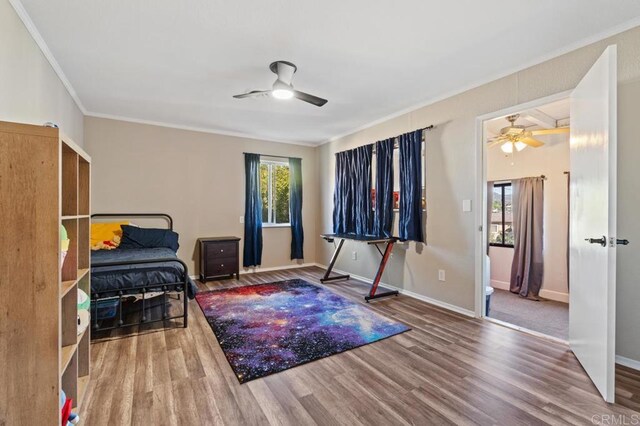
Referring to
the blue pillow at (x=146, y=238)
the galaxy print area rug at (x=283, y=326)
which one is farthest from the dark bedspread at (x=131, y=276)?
the blue pillow at (x=146, y=238)

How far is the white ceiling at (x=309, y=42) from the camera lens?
1981 mm

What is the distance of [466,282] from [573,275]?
3.26 ft

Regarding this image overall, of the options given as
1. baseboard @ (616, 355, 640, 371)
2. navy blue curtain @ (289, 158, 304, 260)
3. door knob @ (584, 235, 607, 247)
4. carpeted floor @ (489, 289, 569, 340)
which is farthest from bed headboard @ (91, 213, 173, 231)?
baseboard @ (616, 355, 640, 371)

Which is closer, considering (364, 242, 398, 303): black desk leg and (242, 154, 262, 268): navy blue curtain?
(364, 242, 398, 303): black desk leg

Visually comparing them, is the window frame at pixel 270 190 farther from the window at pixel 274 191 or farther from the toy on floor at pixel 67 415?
the toy on floor at pixel 67 415

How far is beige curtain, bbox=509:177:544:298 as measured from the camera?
4.27m

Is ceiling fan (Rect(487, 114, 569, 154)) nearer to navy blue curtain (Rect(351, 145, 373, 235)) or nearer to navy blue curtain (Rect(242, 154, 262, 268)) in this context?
navy blue curtain (Rect(351, 145, 373, 235))

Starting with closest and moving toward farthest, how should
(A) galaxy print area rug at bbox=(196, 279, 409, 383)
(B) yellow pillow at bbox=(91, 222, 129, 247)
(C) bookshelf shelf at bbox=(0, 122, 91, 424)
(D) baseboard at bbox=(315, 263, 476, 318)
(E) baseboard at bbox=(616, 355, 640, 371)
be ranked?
(C) bookshelf shelf at bbox=(0, 122, 91, 424) → (E) baseboard at bbox=(616, 355, 640, 371) → (A) galaxy print area rug at bbox=(196, 279, 409, 383) → (D) baseboard at bbox=(315, 263, 476, 318) → (B) yellow pillow at bbox=(91, 222, 129, 247)

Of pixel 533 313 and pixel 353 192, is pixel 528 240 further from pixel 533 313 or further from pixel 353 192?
pixel 353 192

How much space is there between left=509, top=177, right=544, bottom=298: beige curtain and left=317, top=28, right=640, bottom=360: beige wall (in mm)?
1785

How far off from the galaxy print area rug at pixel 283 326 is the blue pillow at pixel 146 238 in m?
0.93

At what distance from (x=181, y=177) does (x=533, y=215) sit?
5.47 metres

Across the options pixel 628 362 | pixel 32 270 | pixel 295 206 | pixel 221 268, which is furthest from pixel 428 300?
pixel 32 270

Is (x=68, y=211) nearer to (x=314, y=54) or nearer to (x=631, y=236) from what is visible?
(x=314, y=54)
